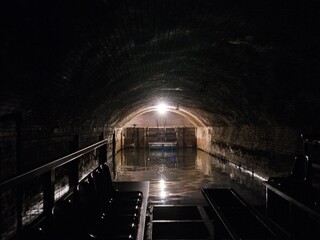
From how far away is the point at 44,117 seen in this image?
5711 mm

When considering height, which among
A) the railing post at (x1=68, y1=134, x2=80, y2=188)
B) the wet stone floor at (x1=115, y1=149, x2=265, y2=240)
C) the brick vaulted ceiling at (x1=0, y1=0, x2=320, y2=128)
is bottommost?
the wet stone floor at (x1=115, y1=149, x2=265, y2=240)

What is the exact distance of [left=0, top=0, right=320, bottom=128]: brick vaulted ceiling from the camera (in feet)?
12.3

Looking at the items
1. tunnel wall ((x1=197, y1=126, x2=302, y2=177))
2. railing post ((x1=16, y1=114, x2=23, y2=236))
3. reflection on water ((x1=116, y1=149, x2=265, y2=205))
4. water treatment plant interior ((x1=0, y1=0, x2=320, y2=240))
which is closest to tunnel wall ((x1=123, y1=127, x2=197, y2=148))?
tunnel wall ((x1=197, y1=126, x2=302, y2=177))

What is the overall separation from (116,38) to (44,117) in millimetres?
1810

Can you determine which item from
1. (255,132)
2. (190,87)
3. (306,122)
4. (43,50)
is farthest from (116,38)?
(255,132)

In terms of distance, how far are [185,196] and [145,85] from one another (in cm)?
366

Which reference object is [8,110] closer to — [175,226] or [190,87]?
[175,226]

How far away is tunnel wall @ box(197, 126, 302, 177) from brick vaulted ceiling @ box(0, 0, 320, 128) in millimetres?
708

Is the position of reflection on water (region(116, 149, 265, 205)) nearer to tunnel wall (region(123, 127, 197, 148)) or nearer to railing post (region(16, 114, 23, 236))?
railing post (region(16, 114, 23, 236))

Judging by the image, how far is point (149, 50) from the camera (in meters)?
6.30

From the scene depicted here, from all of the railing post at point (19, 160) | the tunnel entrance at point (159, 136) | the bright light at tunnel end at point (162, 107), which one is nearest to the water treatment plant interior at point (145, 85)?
the railing post at point (19, 160)

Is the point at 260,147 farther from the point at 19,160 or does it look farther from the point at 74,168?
the point at 19,160

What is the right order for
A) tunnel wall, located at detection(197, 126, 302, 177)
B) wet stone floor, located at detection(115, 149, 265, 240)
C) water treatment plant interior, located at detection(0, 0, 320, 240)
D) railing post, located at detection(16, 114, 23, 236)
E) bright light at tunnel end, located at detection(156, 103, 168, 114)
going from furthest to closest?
bright light at tunnel end, located at detection(156, 103, 168, 114) < tunnel wall, located at detection(197, 126, 302, 177) < wet stone floor, located at detection(115, 149, 265, 240) < railing post, located at detection(16, 114, 23, 236) < water treatment plant interior, located at detection(0, 0, 320, 240)

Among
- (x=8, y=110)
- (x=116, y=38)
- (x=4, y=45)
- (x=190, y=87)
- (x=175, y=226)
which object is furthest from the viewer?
(x=190, y=87)
